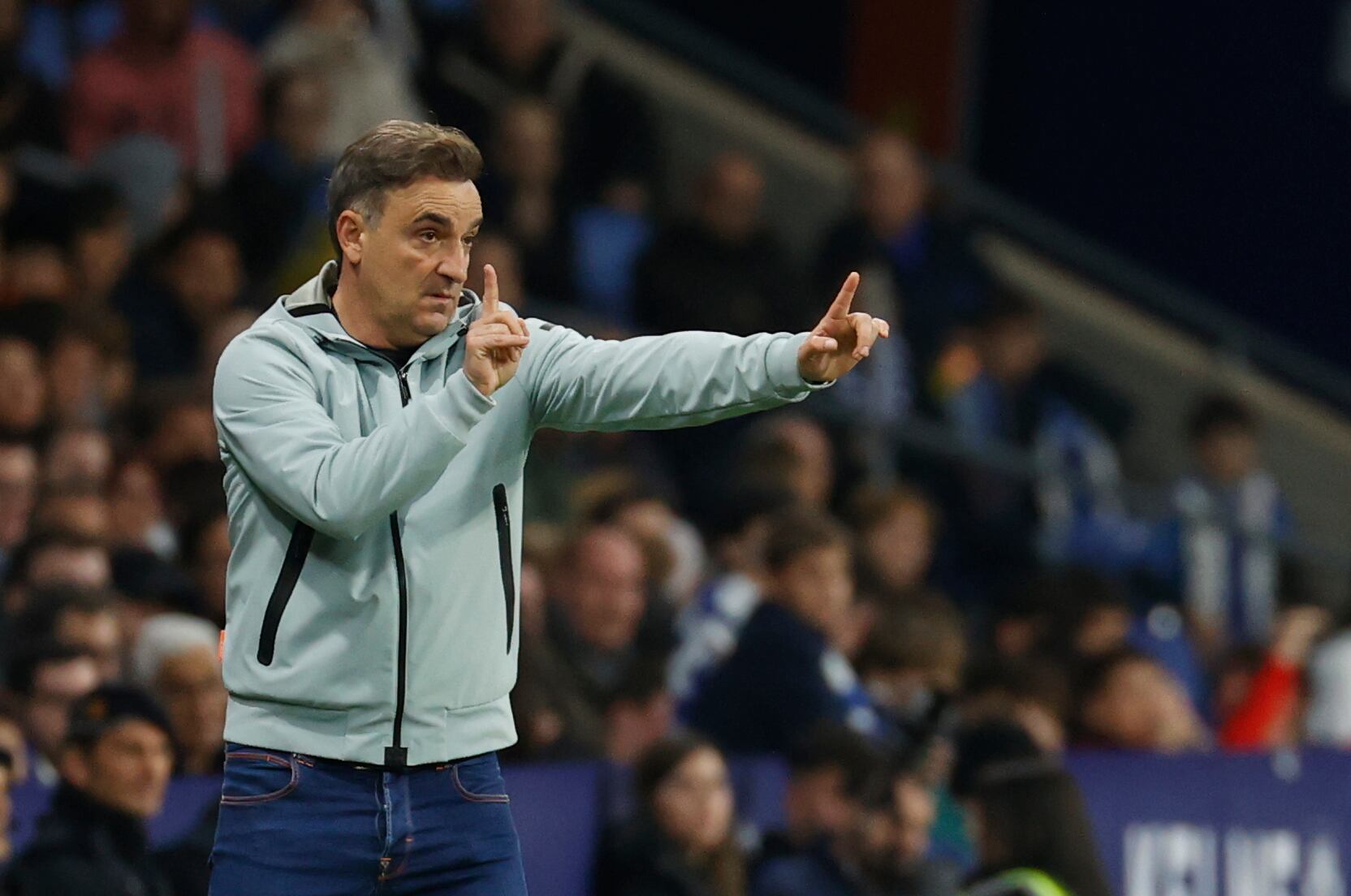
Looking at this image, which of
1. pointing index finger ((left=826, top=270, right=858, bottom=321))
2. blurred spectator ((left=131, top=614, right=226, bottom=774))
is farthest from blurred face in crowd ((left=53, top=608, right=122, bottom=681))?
pointing index finger ((left=826, top=270, right=858, bottom=321))

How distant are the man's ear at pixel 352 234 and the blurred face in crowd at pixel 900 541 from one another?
592 cm

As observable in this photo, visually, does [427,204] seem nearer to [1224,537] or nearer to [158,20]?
[158,20]

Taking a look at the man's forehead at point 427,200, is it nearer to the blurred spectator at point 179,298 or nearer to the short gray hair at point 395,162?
the short gray hair at point 395,162

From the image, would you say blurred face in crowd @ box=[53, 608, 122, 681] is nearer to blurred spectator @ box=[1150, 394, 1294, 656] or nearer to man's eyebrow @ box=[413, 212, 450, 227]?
man's eyebrow @ box=[413, 212, 450, 227]

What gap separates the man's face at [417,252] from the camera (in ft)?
13.3

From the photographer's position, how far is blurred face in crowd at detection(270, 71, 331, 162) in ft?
33.3

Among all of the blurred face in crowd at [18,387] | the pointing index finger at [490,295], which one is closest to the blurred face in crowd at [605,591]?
the blurred face in crowd at [18,387]

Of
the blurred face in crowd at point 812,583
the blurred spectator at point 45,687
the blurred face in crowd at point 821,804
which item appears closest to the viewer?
the blurred spectator at point 45,687

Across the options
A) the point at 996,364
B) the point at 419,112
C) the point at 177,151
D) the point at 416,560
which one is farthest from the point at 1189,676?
the point at 416,560

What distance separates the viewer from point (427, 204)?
13.2 ft

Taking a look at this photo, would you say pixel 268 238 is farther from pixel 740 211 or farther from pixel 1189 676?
pixel 1189 676

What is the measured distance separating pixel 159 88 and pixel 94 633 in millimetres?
4005

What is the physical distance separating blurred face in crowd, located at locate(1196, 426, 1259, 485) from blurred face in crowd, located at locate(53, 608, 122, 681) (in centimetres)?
666

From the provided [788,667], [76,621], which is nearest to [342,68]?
[788,667]
